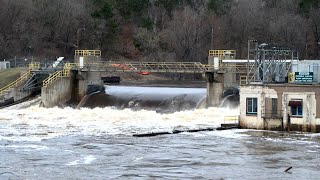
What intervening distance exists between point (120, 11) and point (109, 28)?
877cm

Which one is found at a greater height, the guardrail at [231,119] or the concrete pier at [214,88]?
the concrete pier at [214,88]

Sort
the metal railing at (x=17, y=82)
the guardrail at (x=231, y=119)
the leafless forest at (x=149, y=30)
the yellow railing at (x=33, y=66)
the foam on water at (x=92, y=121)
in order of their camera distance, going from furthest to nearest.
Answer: the leafless forest at (x=149, y=30) → the yellow railing at (x=33, y=66) → the metal railing at (x=17, y=82) → the guardrail at (x=231, y=119) → the foam on water at (x=92, y=121)

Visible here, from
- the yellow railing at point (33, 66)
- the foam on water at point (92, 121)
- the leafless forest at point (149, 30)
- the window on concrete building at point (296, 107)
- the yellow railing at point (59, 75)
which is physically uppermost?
→ the leafless forest at point (149, 30)

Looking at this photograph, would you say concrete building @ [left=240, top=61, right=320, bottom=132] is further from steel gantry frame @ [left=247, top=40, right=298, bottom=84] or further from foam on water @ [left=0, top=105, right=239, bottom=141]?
foam on water @ [left=0, top=105, right=239, bottom=141]

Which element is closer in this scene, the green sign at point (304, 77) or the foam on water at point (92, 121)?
the foam on water at point (92, 121)

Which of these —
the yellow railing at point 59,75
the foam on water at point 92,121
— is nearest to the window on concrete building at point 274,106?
the foam on water at point 92,121

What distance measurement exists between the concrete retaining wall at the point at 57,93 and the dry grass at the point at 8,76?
697cm

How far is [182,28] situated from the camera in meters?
97.6

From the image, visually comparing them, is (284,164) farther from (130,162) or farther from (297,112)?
(297,112)

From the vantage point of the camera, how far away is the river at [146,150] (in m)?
29.8

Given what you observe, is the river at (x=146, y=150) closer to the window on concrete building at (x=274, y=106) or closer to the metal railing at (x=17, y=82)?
the window on concrete building at (x=274, y=106)

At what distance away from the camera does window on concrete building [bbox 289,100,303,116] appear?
4428 centimetres

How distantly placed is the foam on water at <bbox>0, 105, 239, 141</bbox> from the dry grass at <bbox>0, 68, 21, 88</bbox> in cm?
740

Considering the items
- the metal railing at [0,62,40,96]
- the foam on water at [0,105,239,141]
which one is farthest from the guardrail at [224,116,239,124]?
the metal railing at [0,62,40,96]
